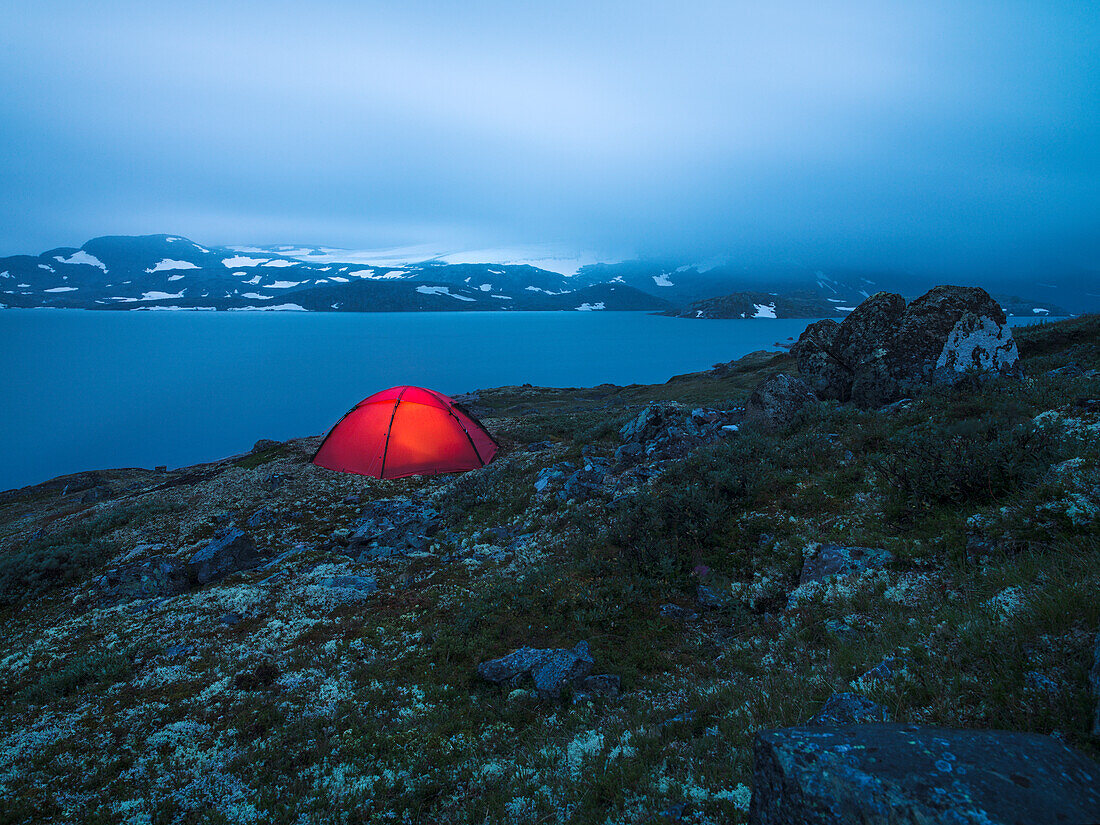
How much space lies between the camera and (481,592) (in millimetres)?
8289

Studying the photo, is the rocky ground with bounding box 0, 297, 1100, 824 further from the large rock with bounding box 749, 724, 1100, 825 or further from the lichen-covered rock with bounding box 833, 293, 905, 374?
the lichen-covered rock with bounding box 833, 293, 905, 374

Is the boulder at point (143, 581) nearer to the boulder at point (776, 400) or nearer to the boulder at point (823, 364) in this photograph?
the boulder at point (776, 400)

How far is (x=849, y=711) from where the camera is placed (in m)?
3.78

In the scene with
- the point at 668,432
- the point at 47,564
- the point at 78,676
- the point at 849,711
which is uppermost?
the point at 849,711

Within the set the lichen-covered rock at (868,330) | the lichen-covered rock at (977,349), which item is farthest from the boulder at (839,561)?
the lichen-covered rock at (868,330)

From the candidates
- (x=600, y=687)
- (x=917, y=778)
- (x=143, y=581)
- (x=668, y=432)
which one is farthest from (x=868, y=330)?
(x=143, y=581)

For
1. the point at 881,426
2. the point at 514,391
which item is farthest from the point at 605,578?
the point at 514,391

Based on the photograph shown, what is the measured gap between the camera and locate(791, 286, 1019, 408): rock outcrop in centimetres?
1412

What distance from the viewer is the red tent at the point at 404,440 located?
62.3 ft

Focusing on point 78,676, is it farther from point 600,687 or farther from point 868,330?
point 868,330

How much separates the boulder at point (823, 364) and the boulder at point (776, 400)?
210cm

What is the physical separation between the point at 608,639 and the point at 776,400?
1101 cm

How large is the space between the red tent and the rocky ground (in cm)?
611

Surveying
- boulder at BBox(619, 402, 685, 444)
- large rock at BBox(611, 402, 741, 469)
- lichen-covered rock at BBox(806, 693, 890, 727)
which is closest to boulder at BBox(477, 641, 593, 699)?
lichen-covered rock at BBox(806, 693, 890, 727)
